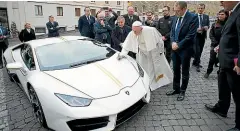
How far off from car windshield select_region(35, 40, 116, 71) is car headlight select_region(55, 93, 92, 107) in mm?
766

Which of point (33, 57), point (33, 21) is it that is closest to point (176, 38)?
point (33, 57)

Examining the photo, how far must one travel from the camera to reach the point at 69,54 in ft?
12.7

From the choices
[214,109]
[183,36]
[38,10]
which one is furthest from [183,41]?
[38,10]

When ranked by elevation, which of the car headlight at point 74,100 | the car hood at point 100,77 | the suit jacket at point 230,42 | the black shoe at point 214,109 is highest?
the suit jacket at point 230,42

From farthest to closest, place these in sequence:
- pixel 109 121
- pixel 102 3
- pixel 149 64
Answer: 1. pixel 102 3
2. pixel 149 64
3. pixel 109 121

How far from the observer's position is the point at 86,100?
2.80m

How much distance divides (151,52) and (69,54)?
1788 millimetres

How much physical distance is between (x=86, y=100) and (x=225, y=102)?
217cm

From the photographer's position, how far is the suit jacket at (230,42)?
2645 mm

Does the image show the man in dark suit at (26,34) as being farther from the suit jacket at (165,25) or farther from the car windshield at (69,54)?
the suit jacket at (165,25)

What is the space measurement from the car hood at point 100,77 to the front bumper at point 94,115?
14cm

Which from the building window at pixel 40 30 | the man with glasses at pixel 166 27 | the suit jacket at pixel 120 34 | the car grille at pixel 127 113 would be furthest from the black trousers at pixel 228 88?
the building window at pixel 40 30

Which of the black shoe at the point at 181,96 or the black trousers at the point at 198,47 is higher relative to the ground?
the black trousers at the point at 198,47

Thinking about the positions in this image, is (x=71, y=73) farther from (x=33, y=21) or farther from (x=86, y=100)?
(x=33, y=21)
